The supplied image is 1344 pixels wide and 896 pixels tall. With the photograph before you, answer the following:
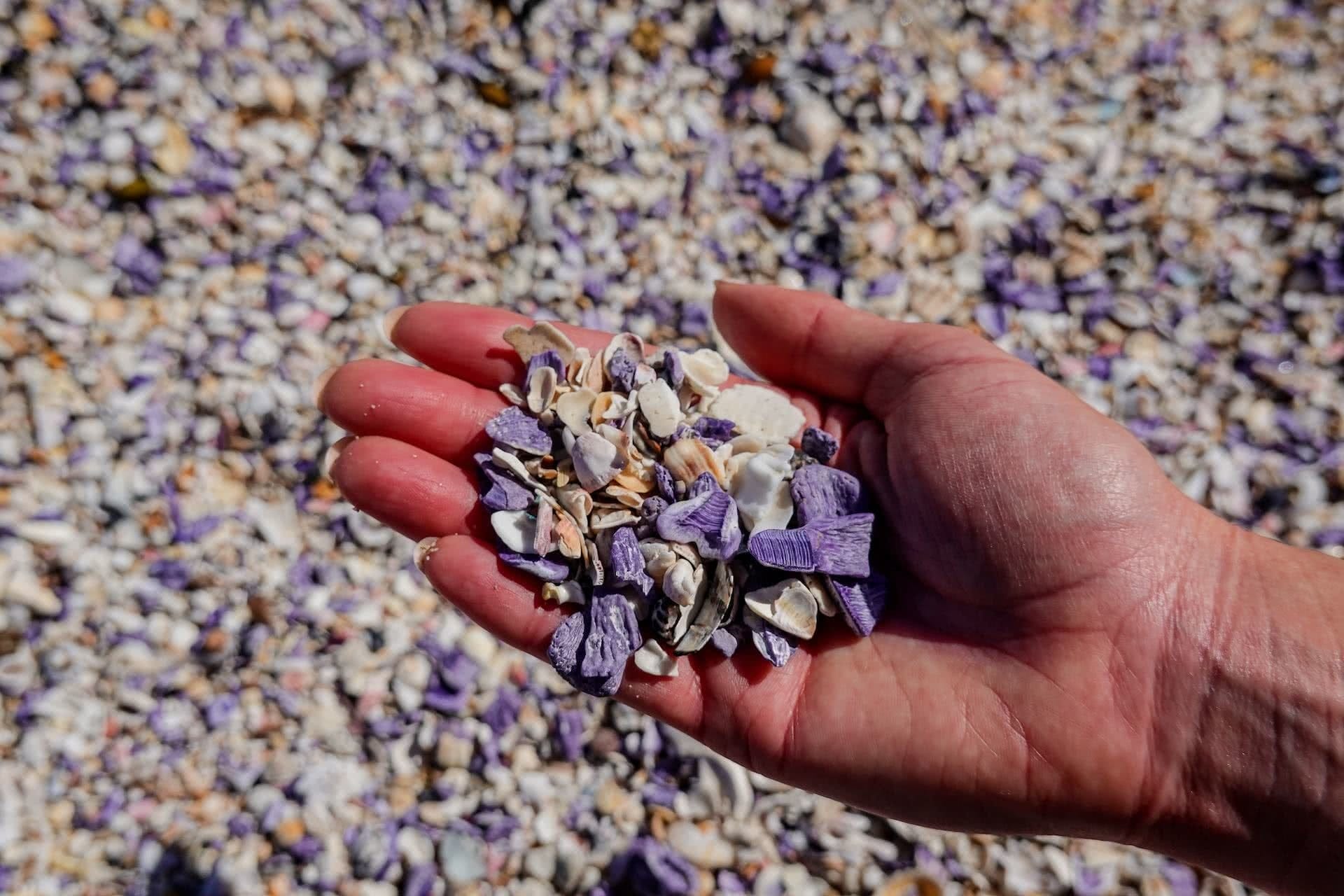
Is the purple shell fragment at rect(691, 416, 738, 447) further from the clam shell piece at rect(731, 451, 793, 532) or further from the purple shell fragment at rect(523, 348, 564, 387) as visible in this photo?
the purple shell fragment at rect(523, 348, 564, 387)

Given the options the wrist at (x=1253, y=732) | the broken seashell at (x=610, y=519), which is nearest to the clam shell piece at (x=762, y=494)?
the broken seashell at (x=610, y=519)

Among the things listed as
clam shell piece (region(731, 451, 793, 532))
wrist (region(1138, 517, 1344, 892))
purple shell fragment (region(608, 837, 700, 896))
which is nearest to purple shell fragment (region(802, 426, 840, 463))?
Result: clam shell piece (region(731, 451, 793, 532))

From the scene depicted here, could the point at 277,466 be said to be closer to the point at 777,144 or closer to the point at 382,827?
the point at 382,827

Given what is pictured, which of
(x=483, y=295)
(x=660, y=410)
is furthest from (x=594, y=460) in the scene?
(x=483, y=295)

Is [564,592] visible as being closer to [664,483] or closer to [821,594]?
[664,483]

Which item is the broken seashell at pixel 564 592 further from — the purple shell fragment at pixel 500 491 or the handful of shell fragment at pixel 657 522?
the purple shell fragment at pixel 500 491
